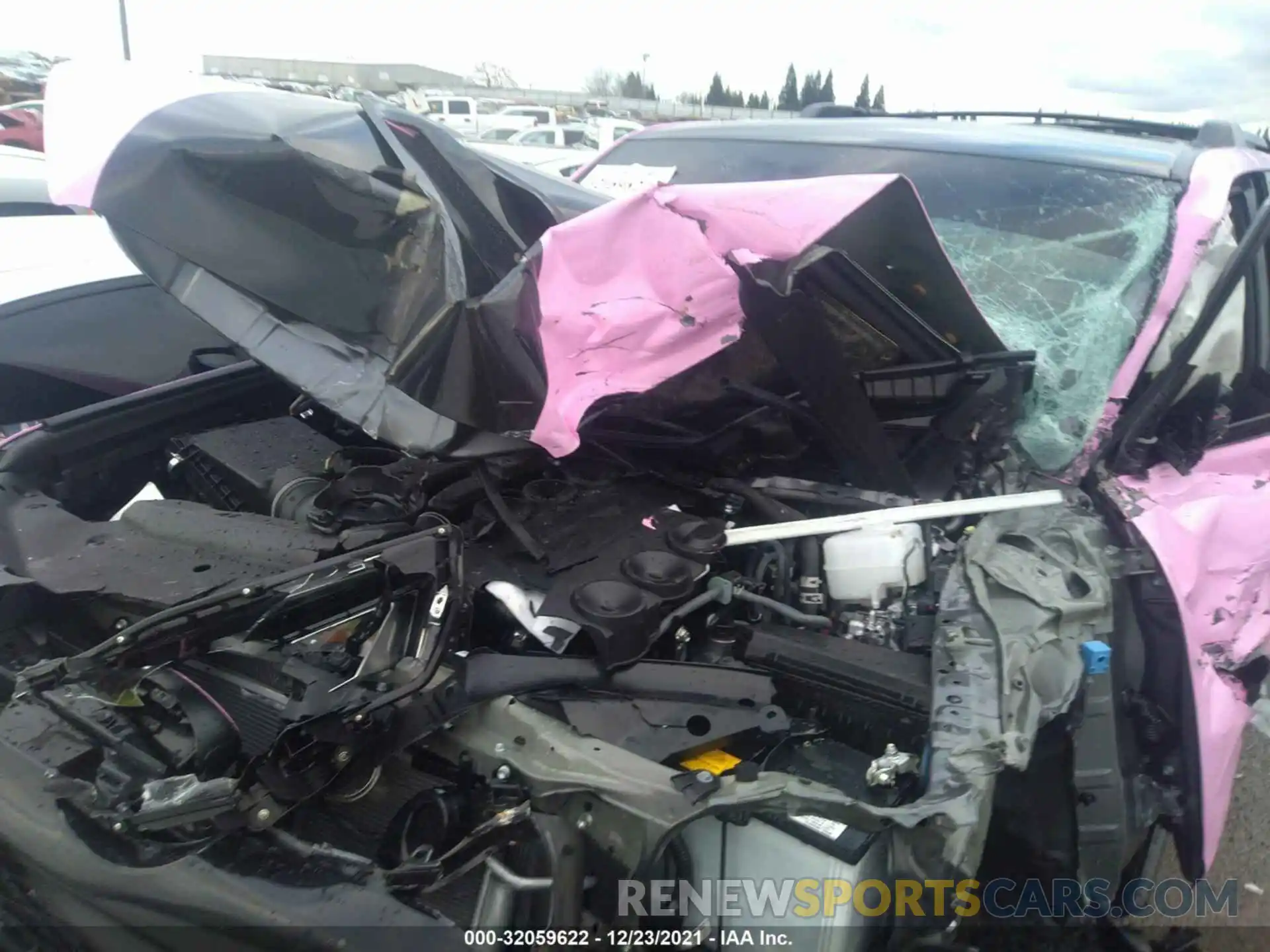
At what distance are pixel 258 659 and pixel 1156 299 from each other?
2.24 meters

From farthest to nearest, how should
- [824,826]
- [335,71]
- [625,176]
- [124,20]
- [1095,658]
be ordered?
[335,71] < [124,20] < [625,176] < [1095,658] < [824,826]

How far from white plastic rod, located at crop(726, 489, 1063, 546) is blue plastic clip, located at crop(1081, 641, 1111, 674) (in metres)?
0.39

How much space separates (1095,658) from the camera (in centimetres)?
173

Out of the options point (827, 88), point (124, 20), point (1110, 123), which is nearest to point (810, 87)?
point (827, 88)

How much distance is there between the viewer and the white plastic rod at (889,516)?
1.96 m

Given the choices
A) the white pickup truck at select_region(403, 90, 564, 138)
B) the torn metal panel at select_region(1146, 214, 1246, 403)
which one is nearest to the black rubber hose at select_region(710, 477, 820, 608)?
the torn metal panel at select_region(1146, 214, 1246, 403)

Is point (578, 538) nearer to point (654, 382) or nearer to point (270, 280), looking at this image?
point (654, 382)

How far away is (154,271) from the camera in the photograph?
2.23m

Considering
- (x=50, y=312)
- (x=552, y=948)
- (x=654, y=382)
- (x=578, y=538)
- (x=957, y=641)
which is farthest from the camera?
(x=50, y=312)

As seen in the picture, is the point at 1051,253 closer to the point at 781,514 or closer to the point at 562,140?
the point at 781,514

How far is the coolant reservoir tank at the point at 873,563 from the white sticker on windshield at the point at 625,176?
63.0 inches

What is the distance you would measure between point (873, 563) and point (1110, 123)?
8.24 feet

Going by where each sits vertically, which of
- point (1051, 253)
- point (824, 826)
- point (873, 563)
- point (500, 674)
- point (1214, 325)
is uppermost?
point (1051, 253)

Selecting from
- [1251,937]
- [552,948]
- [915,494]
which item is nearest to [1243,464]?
[915,494]
